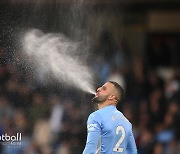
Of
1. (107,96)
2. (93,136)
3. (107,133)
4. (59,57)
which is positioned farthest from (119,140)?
(59,57)

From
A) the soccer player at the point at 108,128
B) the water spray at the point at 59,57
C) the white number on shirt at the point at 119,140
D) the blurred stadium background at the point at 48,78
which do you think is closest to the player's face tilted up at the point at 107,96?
the soccer player at the point at 108,128

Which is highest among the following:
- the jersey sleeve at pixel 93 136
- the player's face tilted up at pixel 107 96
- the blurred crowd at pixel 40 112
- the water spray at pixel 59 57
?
the water spray at pixel 59 57

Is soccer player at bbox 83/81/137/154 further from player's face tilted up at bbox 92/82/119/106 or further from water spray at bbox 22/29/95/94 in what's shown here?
water spray at bbox 22/29/95/94

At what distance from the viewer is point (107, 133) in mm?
8328

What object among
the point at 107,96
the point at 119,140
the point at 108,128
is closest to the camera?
the point at 108,128

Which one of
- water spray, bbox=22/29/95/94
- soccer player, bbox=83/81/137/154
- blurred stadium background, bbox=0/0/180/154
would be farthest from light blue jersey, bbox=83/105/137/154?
blurred stadium background, bbox=0/0/180/154

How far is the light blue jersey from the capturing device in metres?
8.17

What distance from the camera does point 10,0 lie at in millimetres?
9898

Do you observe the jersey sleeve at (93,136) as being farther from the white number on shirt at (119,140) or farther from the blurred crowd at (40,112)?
the blurred crowd at (40,112)

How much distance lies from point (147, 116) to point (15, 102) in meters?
3.54

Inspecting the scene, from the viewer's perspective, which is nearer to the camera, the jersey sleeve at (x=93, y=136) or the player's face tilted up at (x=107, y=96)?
the jersey sleeve at (x=93, y=136)

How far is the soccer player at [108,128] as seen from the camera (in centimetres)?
819

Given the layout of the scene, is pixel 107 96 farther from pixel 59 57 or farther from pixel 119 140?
pixel 59 57

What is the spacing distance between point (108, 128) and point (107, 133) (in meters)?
0.06
